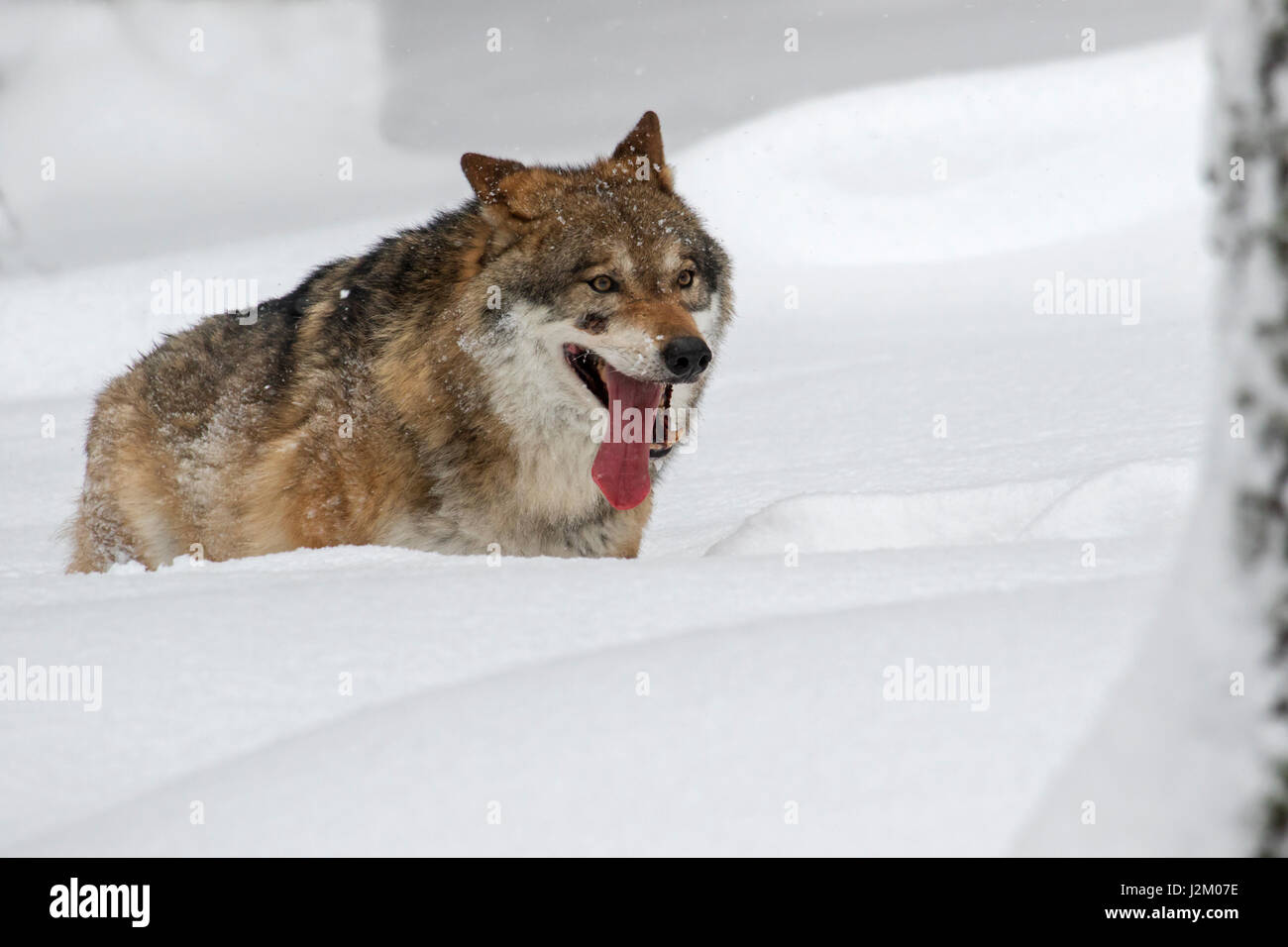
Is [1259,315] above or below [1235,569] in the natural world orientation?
above

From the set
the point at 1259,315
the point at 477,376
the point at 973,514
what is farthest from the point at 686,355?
the point at 1259,315

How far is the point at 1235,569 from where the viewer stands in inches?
38.6

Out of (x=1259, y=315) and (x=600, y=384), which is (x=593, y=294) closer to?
(x=600, y=384)

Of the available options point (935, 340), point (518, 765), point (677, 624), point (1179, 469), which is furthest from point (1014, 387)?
point (518, 765)

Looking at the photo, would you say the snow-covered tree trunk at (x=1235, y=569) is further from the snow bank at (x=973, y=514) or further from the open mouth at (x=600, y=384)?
the open mouth at (x=600, y=384)

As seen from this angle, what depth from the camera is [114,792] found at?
67.7 inches

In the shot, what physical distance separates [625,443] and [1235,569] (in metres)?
3.16

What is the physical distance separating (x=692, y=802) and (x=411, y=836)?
341mm

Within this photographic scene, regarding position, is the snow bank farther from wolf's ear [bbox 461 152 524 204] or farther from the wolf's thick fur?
wolf's ear [bbox 461 152 524 204]

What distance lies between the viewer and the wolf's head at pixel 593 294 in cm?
385

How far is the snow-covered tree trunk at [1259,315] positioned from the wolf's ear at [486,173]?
320 centimetres

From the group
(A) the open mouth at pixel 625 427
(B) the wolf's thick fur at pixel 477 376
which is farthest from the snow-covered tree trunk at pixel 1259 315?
(A) the open mouth at pixel 625 427

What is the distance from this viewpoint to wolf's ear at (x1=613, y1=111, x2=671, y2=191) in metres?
4.26
